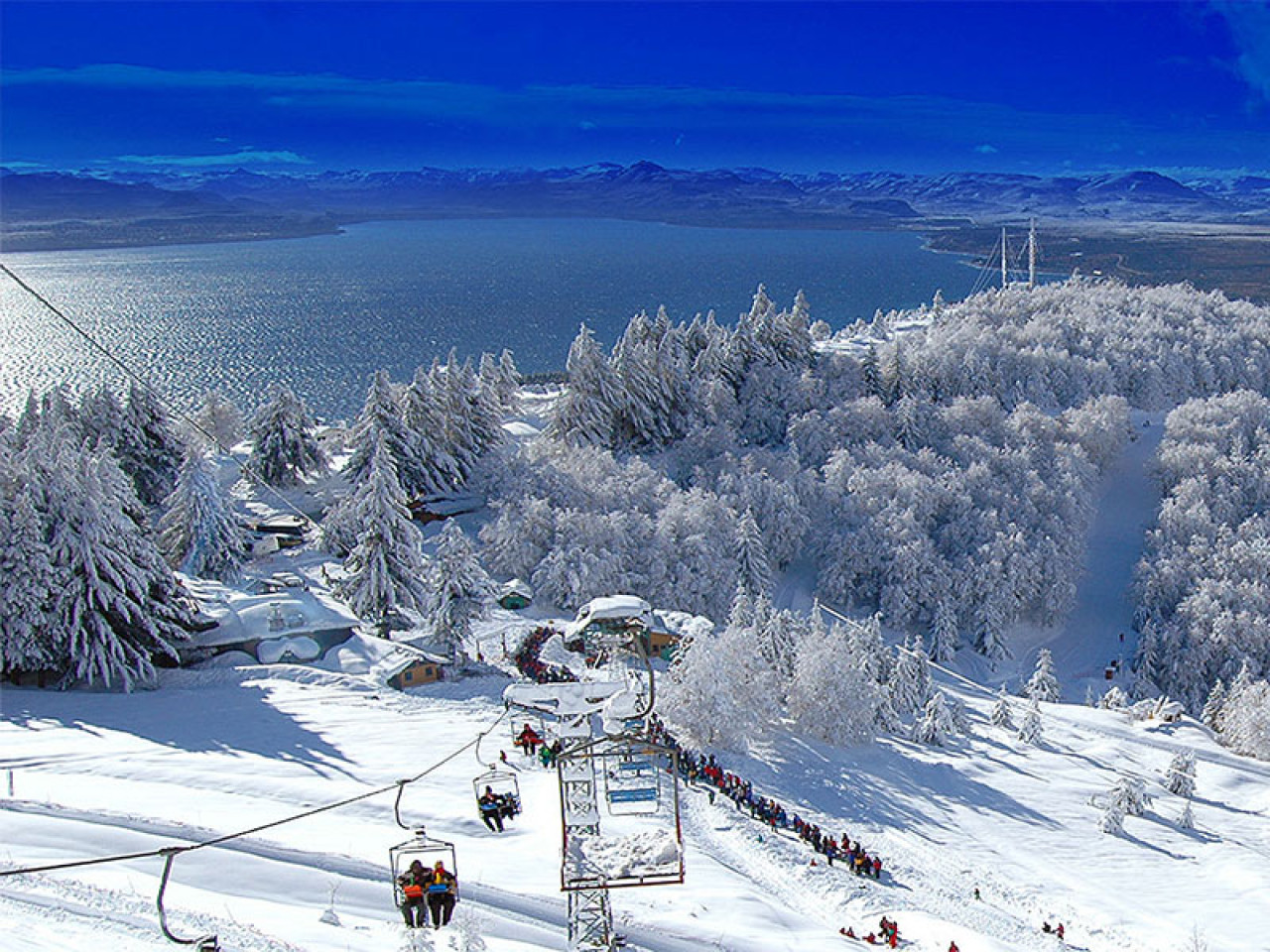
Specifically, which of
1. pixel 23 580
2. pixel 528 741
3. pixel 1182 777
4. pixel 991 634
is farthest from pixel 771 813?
pixel 991 634

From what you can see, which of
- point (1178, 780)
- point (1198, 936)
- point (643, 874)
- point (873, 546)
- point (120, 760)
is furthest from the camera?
point (873, 546)

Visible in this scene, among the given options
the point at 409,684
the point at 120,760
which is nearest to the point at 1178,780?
the point at 409,684

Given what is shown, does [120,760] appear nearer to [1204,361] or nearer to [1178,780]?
[1178,780]

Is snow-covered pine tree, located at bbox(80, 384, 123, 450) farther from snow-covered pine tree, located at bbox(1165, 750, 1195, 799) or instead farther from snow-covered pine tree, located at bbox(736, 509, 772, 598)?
snow-covered pine tree, located at bbox(1165, 750, 1195, 799)

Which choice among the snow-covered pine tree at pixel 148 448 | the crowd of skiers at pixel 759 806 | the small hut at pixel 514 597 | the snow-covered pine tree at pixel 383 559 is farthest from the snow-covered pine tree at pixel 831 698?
the snow-covered pine tree at pixel 148 448

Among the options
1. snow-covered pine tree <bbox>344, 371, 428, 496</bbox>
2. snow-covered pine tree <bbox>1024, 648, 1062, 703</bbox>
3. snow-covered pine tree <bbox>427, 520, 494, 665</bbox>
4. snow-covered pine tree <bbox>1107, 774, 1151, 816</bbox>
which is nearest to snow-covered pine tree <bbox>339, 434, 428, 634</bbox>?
snow-covered pine tree <bbox>427, 520, 494, 665</bbox>
